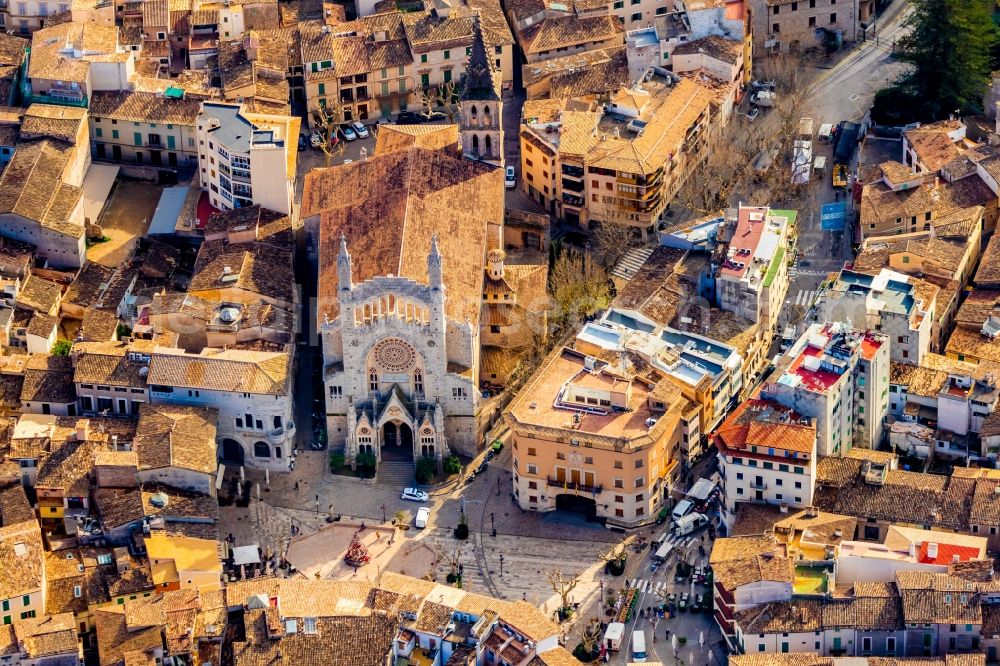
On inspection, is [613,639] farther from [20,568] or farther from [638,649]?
[20,568]

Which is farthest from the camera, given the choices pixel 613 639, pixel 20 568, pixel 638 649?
pixel 613 639

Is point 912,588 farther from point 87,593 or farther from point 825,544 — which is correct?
point 87,593

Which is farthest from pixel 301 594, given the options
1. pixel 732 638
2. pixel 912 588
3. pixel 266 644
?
pixel 912 588

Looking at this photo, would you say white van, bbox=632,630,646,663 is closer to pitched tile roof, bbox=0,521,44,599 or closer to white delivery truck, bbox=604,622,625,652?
white delivery truck, bbox=604,622,625,652

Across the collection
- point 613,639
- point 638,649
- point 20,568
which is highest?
point 20,568

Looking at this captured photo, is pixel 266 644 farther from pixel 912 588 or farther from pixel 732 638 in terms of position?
pixel 912 588

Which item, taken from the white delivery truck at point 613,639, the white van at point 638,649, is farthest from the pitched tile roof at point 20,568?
the white van at point 638,649

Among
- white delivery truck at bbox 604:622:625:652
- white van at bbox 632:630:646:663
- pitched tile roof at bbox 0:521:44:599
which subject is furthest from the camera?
white delivery truck at bbox 604:622:625:652

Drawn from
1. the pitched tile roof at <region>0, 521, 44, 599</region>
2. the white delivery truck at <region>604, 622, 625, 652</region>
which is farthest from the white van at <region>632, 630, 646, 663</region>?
the pitched tile roof at <region>0, 521, 44, 599</region>

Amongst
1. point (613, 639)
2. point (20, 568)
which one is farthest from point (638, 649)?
point (20, 568)

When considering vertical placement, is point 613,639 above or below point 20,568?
below
